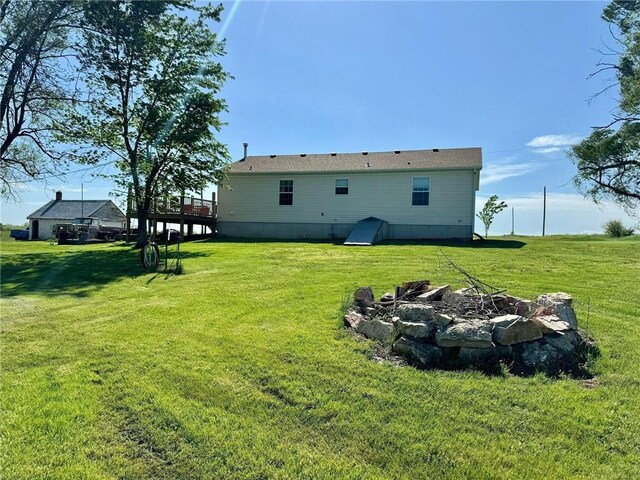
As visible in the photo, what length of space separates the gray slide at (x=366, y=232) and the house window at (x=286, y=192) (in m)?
4.47

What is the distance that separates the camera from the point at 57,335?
4.87 meters

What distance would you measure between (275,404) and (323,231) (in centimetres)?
1793

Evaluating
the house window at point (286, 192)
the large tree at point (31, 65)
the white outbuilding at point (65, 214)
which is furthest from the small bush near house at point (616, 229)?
the white outbuilding at point (65, 214)

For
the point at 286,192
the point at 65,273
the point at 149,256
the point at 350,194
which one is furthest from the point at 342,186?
the point at 65,273

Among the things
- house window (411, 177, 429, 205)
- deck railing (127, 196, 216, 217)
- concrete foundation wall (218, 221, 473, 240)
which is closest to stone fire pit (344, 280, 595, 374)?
concrete foundation wall (218, 221, 473, 240)

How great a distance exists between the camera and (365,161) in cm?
2081

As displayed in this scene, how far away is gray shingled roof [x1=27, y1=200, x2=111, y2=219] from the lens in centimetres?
3934

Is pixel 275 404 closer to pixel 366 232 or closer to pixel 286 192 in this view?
pixel 366 232

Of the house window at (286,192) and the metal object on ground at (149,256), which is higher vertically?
the house window at (286,192)

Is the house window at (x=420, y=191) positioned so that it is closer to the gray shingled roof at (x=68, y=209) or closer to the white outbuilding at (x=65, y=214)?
the white outbuilding at (x=65, y=214)

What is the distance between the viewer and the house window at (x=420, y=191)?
1917 cm

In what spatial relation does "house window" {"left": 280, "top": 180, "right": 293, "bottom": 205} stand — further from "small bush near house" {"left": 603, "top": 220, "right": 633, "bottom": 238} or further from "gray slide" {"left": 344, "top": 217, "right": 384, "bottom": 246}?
"small bush near house" {"left": 603, "top": 220, "right": 633, "bottom": 238}

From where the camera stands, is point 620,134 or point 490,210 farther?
point 490,210

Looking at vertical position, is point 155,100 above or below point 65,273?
above
